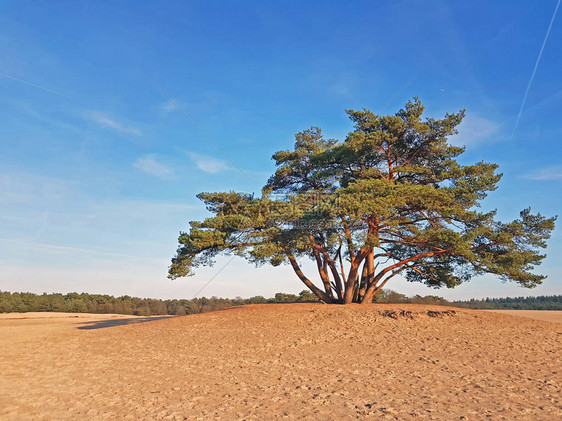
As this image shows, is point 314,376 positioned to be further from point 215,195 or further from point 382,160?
point 382,160

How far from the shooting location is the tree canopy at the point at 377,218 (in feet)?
50.6

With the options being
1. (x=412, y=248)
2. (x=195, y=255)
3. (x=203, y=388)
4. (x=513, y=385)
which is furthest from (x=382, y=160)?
(x=203, y=388)

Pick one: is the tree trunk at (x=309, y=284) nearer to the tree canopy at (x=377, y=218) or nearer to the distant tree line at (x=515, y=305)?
the tree canopy at (x=377, y=218)

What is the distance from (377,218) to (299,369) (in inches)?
360

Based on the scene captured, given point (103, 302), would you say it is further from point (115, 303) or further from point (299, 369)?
point (299, 369)

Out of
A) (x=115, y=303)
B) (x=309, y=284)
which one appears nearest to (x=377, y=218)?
(x=309, y=284)

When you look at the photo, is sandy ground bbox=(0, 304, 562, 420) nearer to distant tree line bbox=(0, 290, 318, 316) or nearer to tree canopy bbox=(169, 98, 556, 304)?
tree canopy bbox=(169, 98, 556, 304)

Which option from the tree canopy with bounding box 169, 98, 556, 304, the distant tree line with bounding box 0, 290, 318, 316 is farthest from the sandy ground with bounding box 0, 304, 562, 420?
the distant tree line with bounding box 0, 290, 318, 316

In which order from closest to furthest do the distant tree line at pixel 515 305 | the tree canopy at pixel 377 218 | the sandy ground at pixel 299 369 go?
the sandy ground at pixel 299 369
the tree canopy at pixel 377 218
the distant tree line at pixel 515 305

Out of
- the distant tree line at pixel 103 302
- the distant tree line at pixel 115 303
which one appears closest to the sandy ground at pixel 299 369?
the distant tree line at pixel 115 303

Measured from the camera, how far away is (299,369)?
28.8 ft

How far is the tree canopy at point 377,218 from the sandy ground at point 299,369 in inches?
119

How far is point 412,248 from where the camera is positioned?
62.4ft

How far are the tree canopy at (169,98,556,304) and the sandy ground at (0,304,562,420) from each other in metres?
3.02
